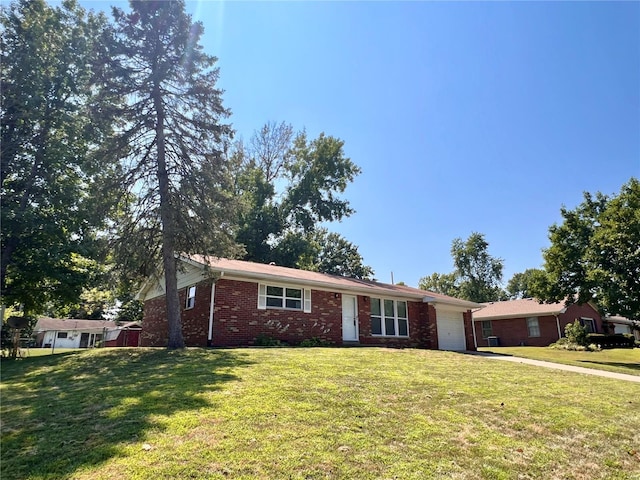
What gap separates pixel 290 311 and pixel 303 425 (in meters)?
10.2

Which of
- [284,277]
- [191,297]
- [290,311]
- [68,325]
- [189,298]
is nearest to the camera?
[284,277]

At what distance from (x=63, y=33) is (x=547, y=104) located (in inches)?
810

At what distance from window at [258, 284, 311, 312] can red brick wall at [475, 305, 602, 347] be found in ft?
74.1

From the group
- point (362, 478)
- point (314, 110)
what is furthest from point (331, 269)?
point (362, 478)

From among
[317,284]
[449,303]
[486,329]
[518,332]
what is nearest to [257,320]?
[317,284]

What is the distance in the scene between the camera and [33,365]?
10.1 m

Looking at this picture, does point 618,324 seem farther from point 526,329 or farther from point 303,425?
point 303,425

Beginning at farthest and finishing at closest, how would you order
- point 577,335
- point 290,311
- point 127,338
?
point 127,338 < point 577,335 < point 290,311

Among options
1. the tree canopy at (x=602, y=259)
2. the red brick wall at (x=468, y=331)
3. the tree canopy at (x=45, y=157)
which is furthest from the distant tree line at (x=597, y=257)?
the tree canopy at (x=45, y=157)

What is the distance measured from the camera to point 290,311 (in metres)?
14.8

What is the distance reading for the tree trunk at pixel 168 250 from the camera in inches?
460

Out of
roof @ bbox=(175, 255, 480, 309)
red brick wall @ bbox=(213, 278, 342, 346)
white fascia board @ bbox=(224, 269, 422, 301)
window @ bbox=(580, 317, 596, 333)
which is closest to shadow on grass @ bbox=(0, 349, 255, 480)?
red brick wall @ bbox=(213, 278, 342, 346)

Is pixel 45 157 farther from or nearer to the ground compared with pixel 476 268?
nearer to the ground

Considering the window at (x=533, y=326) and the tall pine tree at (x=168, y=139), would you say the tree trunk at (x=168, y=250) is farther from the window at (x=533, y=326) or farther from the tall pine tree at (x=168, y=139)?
the window at (x=533, y=326)
